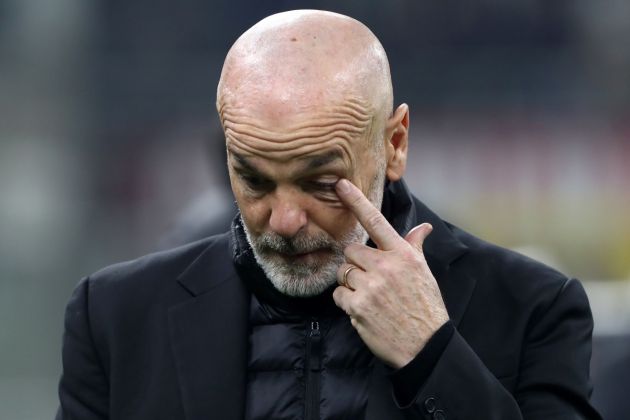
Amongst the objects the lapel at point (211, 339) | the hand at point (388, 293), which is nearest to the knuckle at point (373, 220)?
the hand at point (388, 293)

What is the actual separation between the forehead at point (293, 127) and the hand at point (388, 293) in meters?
0.10

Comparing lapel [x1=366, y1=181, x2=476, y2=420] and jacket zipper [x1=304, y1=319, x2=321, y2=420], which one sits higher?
lapel [x1=366, y1=181, x2=476, y2=420]

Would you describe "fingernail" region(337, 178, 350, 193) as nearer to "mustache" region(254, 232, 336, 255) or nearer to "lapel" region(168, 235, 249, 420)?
"mustache" region(254, 232, 336, 255)

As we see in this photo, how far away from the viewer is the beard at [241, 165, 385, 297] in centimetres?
319

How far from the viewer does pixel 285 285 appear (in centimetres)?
327

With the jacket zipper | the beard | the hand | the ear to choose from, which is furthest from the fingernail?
the jacket zipper

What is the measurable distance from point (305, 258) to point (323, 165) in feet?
0.73

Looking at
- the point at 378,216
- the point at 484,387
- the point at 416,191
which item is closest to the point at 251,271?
the point at 378,216

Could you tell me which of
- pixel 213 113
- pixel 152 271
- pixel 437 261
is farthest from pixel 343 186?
pixel 213 113

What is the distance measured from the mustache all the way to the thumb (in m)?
0.17

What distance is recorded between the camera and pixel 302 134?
3102 mm

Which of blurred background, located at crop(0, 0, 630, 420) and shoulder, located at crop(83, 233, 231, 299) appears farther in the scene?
blurred background, located at crop(0, 0, 630, 420)

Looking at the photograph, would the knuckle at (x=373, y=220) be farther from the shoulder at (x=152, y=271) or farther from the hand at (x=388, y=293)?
the shoulder at (x=152, y=271)

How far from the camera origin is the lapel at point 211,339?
329cm
